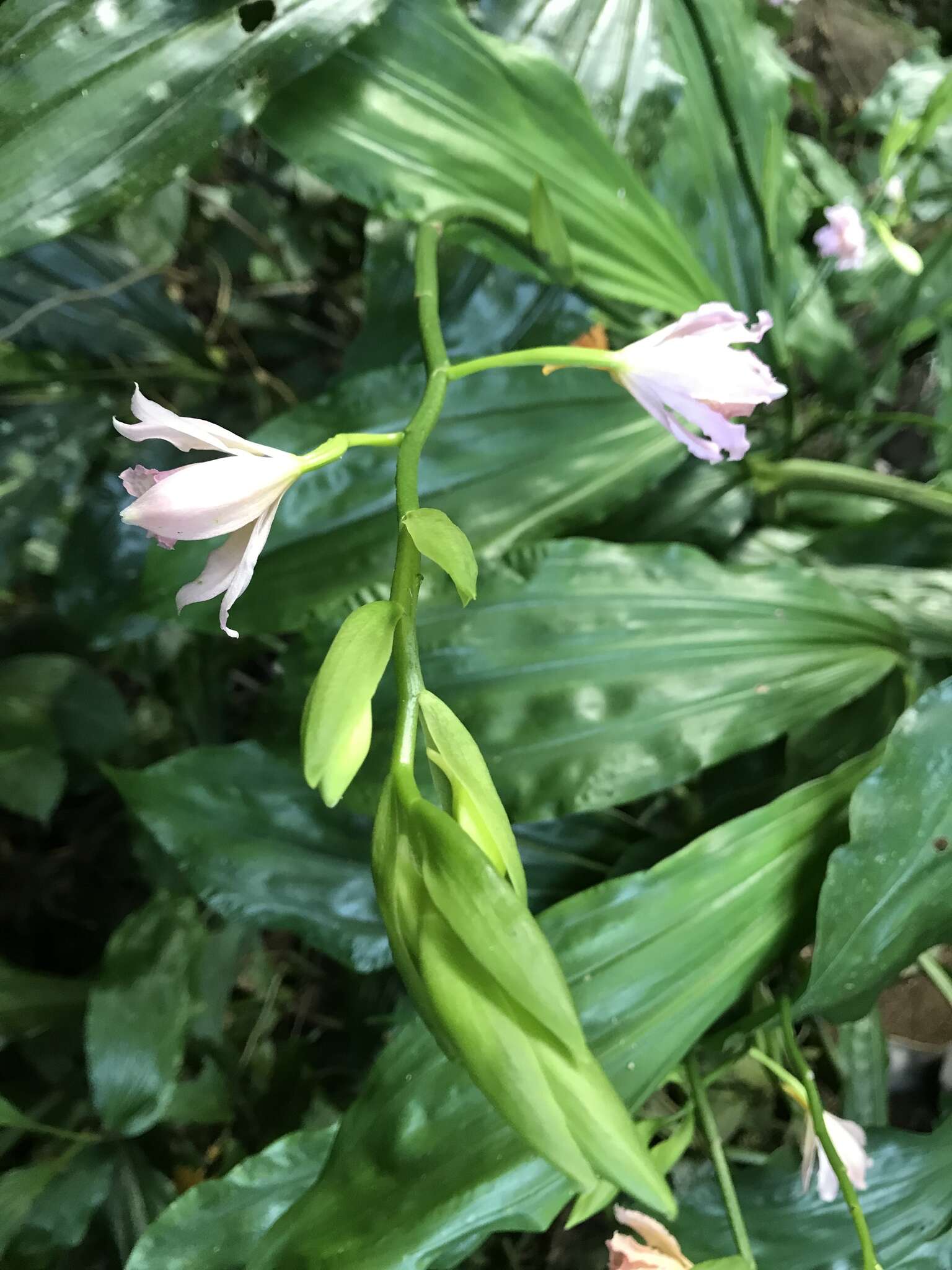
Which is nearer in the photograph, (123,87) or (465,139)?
(123,87)

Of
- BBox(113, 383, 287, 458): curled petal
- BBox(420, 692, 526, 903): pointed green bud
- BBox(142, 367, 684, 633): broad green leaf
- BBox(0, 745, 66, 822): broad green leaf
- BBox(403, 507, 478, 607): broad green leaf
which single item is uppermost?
BBox(113, 383, 287, 458): curled petal

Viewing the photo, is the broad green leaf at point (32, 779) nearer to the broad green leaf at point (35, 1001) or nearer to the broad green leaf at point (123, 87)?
the broad green leaf at point (35, 1001)

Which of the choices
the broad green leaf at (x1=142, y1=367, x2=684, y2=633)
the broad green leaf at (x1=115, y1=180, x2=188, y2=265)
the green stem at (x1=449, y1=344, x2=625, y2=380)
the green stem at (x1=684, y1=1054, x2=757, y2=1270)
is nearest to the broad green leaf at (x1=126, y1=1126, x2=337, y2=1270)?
the green stem at (x1=684, y1=1054, x2=757, y2=1270)

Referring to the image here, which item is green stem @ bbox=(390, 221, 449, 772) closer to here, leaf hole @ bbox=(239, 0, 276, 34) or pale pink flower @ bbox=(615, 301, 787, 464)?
pale pink flower @ bbox=(615, 301, 787, 464)

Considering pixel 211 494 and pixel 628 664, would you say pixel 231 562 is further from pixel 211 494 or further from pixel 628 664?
pixel 628 664

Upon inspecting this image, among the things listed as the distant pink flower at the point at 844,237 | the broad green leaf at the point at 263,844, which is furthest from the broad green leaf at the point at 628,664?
the distant pink flower at the point at 844,237

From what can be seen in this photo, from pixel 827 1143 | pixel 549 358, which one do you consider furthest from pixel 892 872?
pixel 549 358
